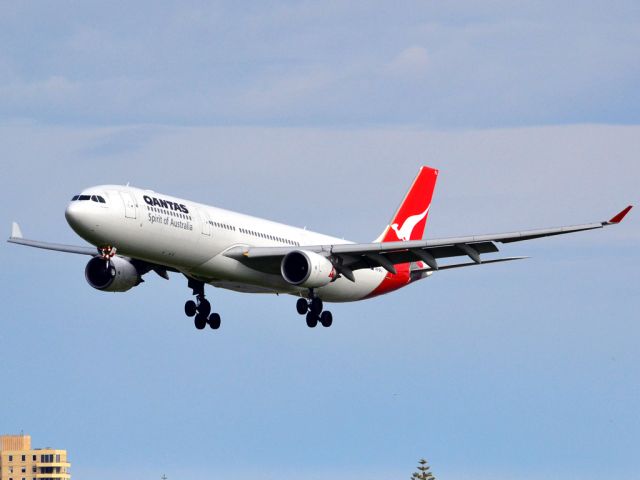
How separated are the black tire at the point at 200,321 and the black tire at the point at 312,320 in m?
5.77

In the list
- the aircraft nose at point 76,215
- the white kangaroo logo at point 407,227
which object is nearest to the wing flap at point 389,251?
the aircraft nose at point 76,215

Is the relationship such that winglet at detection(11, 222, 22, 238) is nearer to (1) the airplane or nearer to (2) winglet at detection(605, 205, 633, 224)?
(1) the airplane

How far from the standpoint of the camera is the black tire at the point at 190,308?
7475 cm

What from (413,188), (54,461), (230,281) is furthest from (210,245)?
(54,461)

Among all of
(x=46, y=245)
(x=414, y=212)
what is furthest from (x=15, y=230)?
(x=414, y=212)

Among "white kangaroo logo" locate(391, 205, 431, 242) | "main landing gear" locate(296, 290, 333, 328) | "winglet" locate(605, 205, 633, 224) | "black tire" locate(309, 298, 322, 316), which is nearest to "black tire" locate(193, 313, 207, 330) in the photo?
"main landing gear" locate(296, 290, 333, 328)

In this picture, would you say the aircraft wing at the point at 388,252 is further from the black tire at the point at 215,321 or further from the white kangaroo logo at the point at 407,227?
the white kangaroo logo at the point at 407,227

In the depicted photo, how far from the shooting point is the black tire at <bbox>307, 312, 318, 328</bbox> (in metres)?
72.0

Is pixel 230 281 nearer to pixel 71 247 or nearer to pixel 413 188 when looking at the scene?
pixel 71 247

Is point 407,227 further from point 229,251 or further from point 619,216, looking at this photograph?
point 619,216

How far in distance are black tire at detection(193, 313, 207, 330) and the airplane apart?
0.08m

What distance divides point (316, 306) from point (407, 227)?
1312 cm

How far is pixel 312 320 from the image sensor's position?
72.1m

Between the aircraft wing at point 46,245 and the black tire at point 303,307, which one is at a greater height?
the aircraft wing at point 46,245
